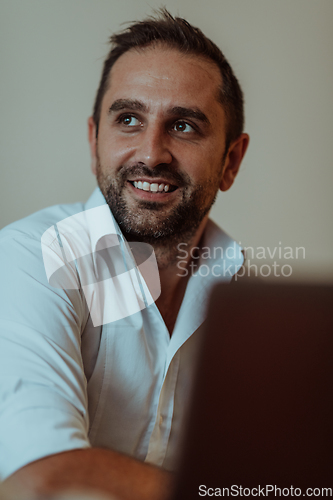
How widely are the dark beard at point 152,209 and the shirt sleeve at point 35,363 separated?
1.01 ft

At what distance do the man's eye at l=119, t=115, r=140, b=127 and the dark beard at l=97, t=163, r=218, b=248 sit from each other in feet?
0.36

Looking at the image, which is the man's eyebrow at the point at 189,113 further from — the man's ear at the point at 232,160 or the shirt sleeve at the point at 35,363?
the shirt sleeve at the point at 35,363

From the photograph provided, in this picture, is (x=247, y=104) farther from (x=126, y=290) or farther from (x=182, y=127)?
(x=126, y=290)

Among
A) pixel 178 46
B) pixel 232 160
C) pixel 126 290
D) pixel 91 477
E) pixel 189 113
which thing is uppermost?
pixel 178 46

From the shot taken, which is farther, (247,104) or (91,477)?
(247,104)

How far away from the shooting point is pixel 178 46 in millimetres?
1055

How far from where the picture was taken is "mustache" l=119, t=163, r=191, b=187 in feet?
3.25

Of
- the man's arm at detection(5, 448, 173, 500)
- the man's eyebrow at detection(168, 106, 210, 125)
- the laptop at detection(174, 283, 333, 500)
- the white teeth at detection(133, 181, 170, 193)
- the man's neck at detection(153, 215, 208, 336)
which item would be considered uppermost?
the man's eyebrow at detection(168, 106, 210, 125)

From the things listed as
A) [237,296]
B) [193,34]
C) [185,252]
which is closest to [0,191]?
[185,252]

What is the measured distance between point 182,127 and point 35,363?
0.67 metres

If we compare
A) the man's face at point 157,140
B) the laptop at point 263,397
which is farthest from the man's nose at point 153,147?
the laptop at point 263,397

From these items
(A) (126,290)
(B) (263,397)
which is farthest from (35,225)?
(B) (263,397)

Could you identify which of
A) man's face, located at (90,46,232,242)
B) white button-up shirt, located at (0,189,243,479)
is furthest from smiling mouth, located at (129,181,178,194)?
white button-up shirt, located at (0,189,243,479)

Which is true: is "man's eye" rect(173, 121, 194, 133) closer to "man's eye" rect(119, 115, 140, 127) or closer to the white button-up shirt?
"man's eye" rect(119, 115, 140, 127)
